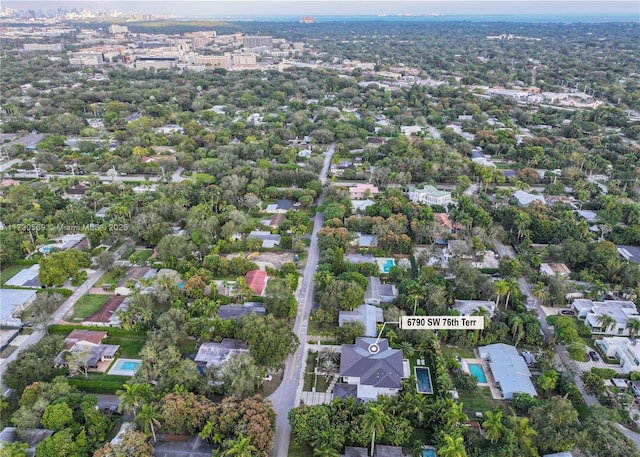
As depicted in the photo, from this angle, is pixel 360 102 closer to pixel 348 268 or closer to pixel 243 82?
pixel 243 82

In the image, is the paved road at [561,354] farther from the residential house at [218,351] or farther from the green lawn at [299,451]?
the residential house at [218,351]

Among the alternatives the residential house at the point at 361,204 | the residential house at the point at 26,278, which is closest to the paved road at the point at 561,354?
the residential house at the point at 361,204

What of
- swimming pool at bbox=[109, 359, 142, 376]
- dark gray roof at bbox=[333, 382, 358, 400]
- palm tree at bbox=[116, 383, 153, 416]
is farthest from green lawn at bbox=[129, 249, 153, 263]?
dark gray roof at bbox=[333, 382, 358, 400]

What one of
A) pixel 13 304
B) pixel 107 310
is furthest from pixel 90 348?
pixel 13 304

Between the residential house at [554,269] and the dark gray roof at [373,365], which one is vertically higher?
the dark gray roof at [373,365]

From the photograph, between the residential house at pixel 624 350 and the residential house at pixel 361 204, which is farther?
the residential house at pixel 361 204

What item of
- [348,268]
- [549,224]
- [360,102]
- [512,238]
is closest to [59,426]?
[348,268]
